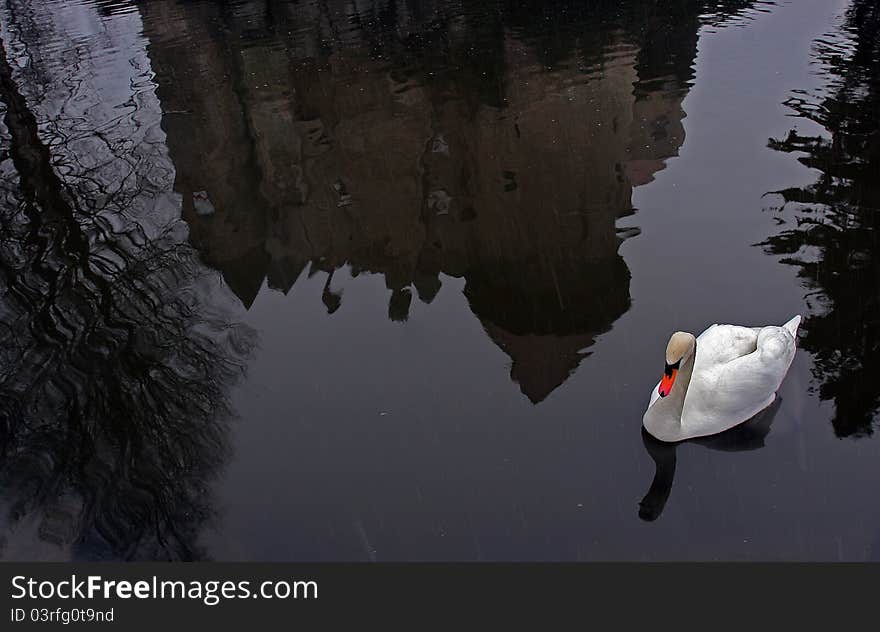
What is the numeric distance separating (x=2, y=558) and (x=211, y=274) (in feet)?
17.6

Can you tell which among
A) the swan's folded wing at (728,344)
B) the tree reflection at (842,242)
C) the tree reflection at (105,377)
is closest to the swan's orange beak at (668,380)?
the swan's folded wing at (728,344)

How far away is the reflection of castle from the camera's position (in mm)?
11102

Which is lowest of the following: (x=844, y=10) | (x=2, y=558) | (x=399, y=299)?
(x=844, y=10)

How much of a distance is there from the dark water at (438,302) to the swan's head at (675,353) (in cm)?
84

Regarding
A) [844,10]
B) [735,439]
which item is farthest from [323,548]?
[844,10]

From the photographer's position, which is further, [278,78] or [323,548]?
[278,78]

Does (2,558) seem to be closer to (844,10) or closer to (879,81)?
(879,81)

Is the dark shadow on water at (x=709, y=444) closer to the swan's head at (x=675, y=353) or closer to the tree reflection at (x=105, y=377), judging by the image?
the swan's head at (x=675, y=353)

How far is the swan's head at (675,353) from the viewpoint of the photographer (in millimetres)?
7152

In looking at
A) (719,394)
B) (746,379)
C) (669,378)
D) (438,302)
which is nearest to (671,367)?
(669,378)

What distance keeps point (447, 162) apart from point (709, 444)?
871 centimetres

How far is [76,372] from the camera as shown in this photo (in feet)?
30.9

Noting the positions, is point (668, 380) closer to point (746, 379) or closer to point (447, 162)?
point (746, 379)

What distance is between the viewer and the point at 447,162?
15188mm
